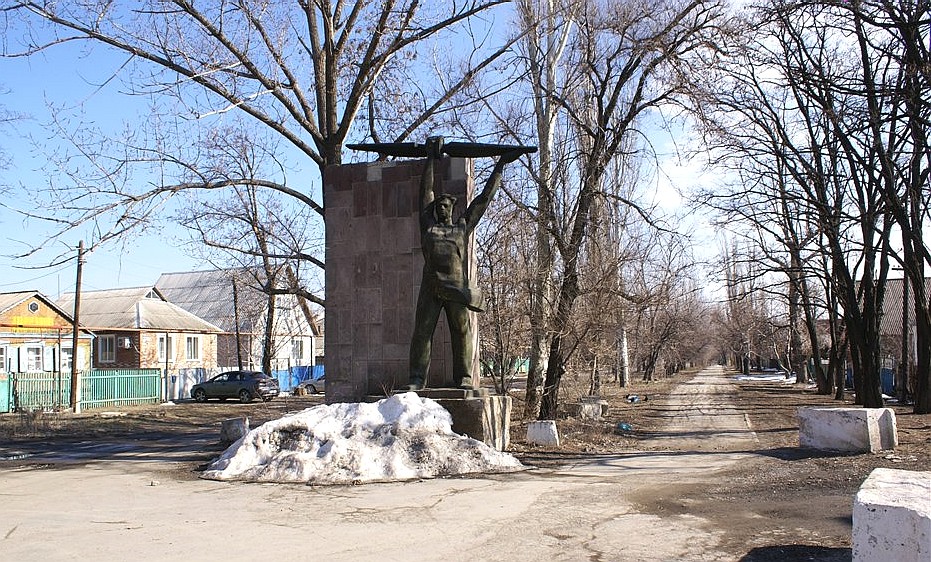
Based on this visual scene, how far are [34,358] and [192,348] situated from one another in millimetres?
13237

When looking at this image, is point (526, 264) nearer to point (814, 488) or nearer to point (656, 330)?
point (814, 488)

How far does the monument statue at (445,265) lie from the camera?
11164mm

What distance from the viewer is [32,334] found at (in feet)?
115

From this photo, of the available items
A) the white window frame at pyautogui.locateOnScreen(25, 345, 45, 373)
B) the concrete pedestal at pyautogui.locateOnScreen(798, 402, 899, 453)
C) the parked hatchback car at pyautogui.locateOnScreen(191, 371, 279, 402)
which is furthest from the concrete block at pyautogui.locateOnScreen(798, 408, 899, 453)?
the white window frame at pyautogui.locateOnScreen(25, 345, 45, 373)

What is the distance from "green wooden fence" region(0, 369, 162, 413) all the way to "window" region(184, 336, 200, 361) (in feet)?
35.2

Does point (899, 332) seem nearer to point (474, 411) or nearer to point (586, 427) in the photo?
point (586, 427)

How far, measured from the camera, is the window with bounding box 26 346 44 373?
35156mm

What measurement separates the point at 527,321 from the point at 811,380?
4111 cm

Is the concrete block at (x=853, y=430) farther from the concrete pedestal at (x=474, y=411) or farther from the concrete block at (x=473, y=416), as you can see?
the concrete block at (x=473, y=416)

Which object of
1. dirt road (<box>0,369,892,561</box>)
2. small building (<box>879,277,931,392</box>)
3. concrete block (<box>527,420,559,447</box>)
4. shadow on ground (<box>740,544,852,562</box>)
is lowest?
shadow on ground (<box>740,544,852,562</box>)

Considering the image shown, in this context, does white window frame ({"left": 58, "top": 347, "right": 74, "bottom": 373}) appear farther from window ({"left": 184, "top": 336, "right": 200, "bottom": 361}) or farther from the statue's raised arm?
the statue's raised arm

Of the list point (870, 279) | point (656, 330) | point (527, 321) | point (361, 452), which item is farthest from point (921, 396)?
point (656, 330)

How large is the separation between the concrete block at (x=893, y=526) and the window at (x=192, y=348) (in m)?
46.9

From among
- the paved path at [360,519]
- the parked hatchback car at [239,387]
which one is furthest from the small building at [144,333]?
the paved path at [360,519]
